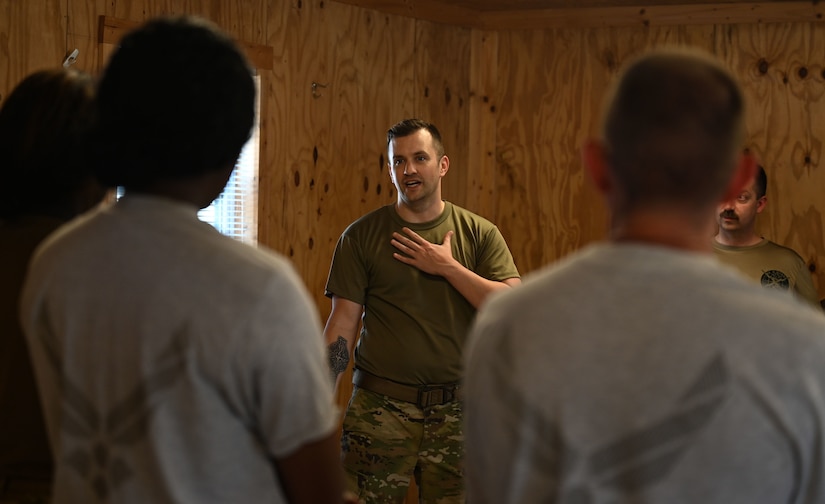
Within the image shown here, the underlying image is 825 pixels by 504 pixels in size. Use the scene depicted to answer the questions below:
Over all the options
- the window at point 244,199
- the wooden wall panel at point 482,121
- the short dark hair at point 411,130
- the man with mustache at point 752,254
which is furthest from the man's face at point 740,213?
the window at point 244,199

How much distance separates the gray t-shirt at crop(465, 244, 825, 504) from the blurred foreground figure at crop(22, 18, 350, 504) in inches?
12.7

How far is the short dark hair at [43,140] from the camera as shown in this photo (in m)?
1.47

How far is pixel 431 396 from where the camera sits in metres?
3.28

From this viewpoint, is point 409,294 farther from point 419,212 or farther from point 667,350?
point 667,350

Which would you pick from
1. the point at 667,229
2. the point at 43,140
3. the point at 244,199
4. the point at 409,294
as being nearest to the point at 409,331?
the point at 409,294

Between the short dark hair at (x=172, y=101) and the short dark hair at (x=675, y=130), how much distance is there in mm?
530

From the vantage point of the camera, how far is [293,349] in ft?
4.00

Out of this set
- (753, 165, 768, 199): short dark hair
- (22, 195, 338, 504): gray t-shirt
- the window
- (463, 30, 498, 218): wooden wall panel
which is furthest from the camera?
(463, 30, 498, 218): wooden wall panel

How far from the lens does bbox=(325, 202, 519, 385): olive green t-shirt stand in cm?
330

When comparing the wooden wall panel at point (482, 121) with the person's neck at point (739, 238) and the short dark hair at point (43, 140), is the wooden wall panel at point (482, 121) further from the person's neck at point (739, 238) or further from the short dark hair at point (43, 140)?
the short dark hair at point (43, 140)

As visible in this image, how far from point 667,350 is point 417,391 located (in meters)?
2.23

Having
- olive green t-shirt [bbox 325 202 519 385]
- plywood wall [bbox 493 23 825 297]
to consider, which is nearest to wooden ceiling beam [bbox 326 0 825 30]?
plywood wall [bbox 493 23 825 297]

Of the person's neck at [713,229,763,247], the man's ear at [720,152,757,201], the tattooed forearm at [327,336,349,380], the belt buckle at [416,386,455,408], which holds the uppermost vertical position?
the man's ear at [720,152,757,201]

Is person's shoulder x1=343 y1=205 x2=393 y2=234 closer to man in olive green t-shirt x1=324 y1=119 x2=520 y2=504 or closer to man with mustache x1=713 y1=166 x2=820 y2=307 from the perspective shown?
man in olive green t-shirt x1=324 y1=119 x2=520 y2=504
